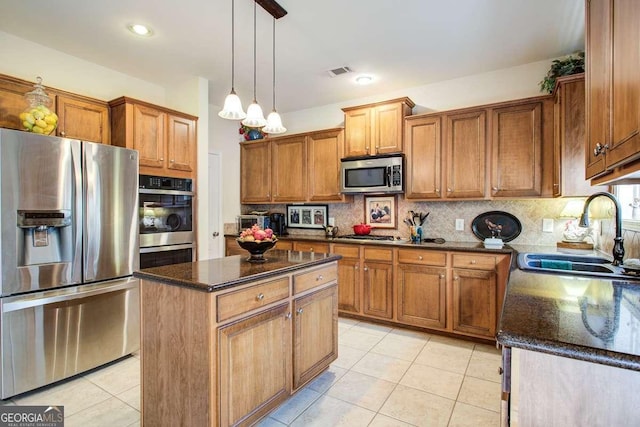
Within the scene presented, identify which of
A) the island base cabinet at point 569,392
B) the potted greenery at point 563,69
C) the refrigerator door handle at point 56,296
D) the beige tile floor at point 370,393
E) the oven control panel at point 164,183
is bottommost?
Answer: the beige tile floor at point 370,393

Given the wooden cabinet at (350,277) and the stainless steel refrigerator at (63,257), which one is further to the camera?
the wooden cabinet at (350,277)

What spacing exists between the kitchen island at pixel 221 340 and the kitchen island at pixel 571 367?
3.89ft

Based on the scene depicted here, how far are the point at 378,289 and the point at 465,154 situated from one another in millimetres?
1691

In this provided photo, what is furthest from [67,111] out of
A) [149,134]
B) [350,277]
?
[350,277]

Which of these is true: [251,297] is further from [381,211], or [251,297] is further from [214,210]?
[214,210]

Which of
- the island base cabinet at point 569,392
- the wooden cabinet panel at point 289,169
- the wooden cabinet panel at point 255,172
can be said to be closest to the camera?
the island base cabinet at point 569,392

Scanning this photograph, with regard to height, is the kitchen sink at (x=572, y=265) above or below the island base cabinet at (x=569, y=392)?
above

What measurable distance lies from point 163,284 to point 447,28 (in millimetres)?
2822

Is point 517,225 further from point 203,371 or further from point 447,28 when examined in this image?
point 203,371

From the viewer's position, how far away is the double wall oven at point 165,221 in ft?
10.1

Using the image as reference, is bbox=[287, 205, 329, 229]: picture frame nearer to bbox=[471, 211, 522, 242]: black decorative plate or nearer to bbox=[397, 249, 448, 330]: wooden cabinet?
bbox=[397, 249, 448, 330]: wooden cabinet

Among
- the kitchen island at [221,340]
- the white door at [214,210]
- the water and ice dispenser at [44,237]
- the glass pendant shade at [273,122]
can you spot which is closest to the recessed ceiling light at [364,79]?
the glass pendant shade at [273,122]

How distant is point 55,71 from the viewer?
10.1ft

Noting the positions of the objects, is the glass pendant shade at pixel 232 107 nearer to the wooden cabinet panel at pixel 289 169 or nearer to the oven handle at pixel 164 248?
the oven handle at pixel 164 248
